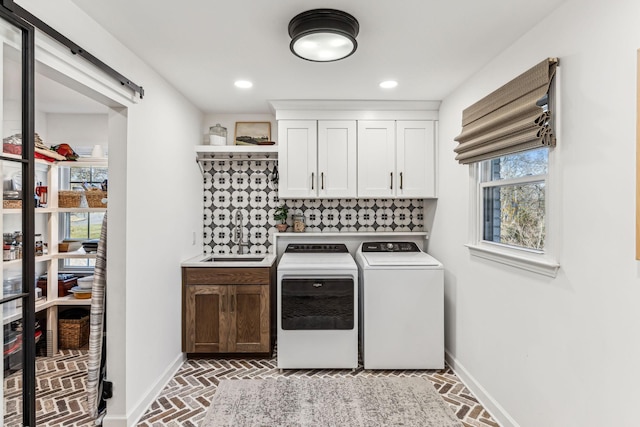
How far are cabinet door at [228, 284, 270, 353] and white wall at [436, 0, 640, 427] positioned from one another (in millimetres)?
1836

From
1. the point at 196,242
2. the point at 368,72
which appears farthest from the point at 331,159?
the point at 196,242

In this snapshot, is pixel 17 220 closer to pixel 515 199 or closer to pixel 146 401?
pixel 146 401

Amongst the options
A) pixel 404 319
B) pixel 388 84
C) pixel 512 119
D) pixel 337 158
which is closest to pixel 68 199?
pixel 337 158

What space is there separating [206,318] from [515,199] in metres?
2.66

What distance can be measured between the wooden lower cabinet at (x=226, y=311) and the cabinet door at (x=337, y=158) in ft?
3.31

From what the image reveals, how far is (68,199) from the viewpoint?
3.30 meters

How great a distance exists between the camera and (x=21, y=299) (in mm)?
1398

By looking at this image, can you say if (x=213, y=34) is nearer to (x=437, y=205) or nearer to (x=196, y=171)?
(x=196, y=171)

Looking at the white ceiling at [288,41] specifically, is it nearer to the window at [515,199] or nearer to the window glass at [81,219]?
the window at [515,199]

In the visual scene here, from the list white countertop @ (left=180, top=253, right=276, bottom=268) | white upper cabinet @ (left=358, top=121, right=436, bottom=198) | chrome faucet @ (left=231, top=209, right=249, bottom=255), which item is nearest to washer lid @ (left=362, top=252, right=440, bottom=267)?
white upper cabinet @ (left=358, top=121, right=436, bottom=198)

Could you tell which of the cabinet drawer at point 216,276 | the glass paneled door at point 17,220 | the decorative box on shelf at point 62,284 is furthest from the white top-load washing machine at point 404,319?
the decorative box on shelf at point 62,284

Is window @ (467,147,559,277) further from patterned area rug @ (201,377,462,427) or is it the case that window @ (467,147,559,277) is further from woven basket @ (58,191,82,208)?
woven basket @ (58,191,82,208)

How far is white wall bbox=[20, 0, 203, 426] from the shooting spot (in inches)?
86.3

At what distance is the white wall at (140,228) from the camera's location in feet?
7.19
